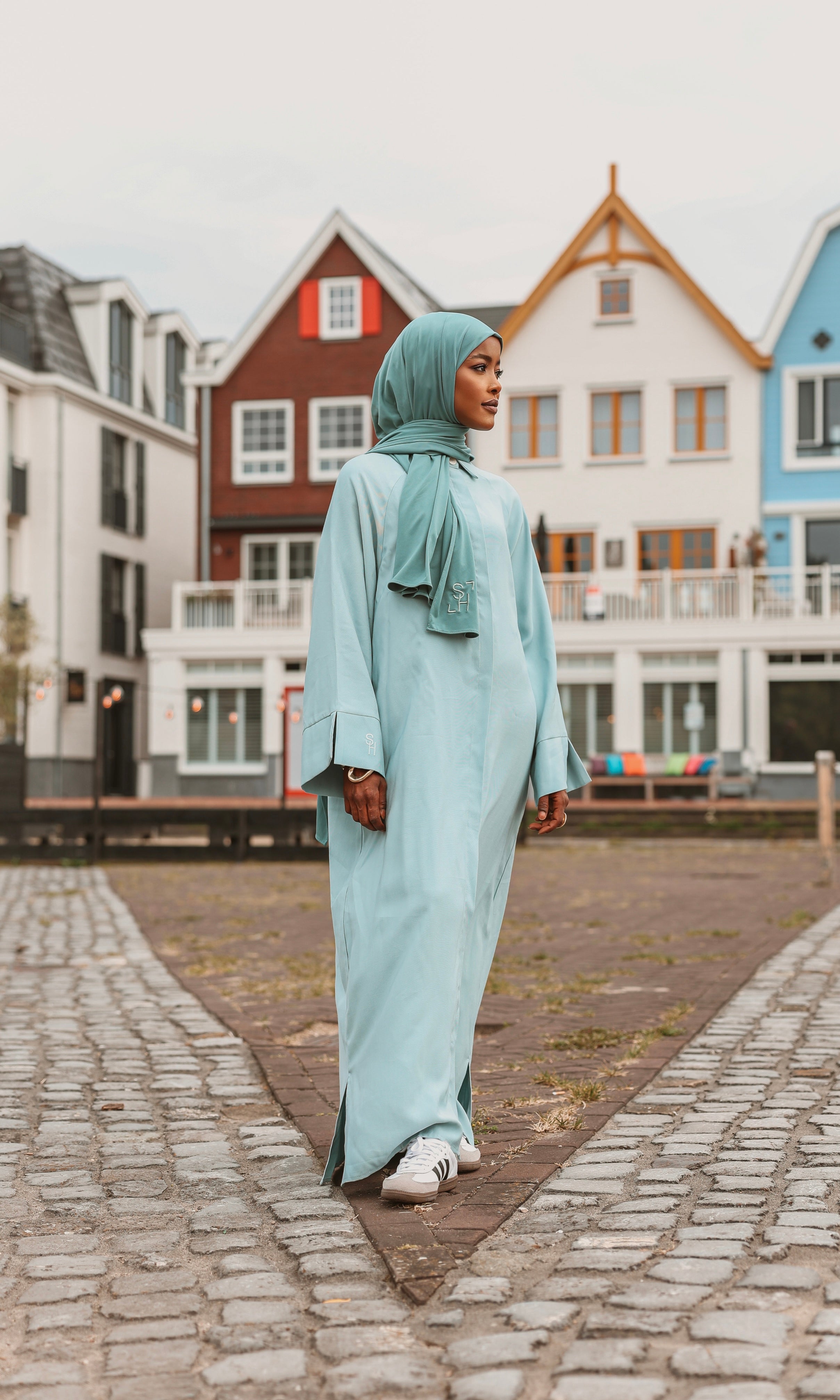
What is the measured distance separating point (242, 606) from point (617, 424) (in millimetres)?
8762

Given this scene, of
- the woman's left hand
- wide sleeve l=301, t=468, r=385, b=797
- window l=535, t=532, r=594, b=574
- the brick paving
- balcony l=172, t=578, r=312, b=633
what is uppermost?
window l=535, t=532, r=594, b=574

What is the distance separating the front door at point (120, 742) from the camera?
121 feet

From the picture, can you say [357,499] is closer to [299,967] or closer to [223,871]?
[299,967]

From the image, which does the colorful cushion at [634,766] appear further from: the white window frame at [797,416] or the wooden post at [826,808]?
the wooden post at [826,808]

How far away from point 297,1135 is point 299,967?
3896mm

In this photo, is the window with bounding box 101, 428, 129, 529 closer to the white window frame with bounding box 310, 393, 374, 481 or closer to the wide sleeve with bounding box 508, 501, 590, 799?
the white window frame with bounding box 310, 393, 374, 481

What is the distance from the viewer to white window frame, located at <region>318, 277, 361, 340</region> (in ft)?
119

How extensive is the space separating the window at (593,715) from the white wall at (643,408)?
2.80 m

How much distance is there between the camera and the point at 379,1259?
3.32m

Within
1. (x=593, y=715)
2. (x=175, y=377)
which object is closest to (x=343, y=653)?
(x=593, y=715)

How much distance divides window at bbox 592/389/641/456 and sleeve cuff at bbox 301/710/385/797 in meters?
31.4

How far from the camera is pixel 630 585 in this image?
33.8m

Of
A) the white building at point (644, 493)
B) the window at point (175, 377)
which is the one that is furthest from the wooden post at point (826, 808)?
the window at point (175, 377)

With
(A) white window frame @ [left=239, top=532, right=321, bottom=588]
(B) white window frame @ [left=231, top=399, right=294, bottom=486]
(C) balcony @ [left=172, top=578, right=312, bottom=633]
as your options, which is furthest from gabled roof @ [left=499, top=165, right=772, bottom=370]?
(C) balcony @ [left=172, top=578, right=312, bottom=633]
